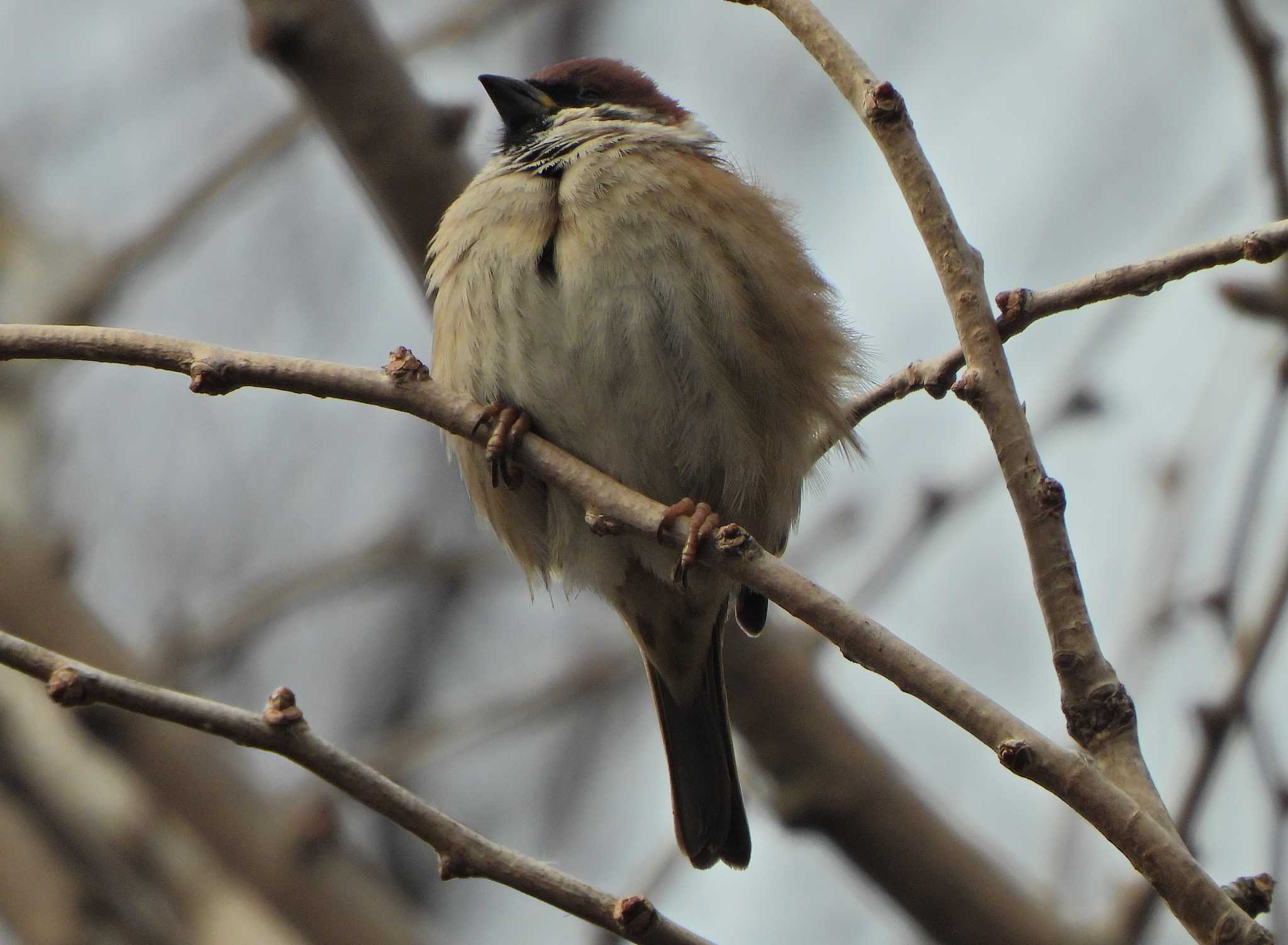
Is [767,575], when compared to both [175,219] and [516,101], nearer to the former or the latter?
[516,101]

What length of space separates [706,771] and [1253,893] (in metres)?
1.91

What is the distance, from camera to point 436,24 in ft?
21.2

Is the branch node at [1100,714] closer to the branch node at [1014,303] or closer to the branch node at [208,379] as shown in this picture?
the branch node at [1014,303]

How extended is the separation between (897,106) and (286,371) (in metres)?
1.07

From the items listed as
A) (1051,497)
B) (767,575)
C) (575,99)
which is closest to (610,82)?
(575,99)

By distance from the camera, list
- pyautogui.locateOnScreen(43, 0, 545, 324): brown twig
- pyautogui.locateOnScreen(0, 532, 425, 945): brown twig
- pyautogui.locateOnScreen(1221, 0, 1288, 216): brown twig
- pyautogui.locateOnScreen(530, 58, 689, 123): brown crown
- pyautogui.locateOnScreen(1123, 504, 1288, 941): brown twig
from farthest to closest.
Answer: pyautogui.locateOnScreen(43, 0, 545, 324): brown twig
pyautogui.locateOnScreen(0, 532, 425, 945): brown twig
pyautogui.locateOnScreen(530, 58, 689, 123): brown crown
pyautogui.locateOnScreen(1123, 504, 1288, 941): brown twig
pyautogui.locateOnScreen(1221, 0, 1288, 216): brown twig

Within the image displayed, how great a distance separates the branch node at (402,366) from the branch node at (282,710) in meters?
0.60

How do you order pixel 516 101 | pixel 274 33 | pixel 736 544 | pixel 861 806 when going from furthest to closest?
pixel 516 101 → pixel 861 806 → pixel 274 33 → pixel 736 544

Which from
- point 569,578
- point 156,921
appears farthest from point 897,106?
point 156,921

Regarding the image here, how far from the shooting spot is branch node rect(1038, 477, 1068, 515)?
6.89ft

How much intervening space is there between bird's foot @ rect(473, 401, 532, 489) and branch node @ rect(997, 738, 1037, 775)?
1.40m

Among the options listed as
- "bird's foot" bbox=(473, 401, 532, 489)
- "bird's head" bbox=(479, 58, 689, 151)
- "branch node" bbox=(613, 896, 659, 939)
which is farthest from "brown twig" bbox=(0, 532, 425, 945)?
"branch node" bbox=(613, 896, 659, 939)

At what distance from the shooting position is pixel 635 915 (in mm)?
2156

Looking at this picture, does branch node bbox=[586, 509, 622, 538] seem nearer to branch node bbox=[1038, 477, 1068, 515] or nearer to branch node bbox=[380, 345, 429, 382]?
branch node bbox=[380, 345, 429, 382]
